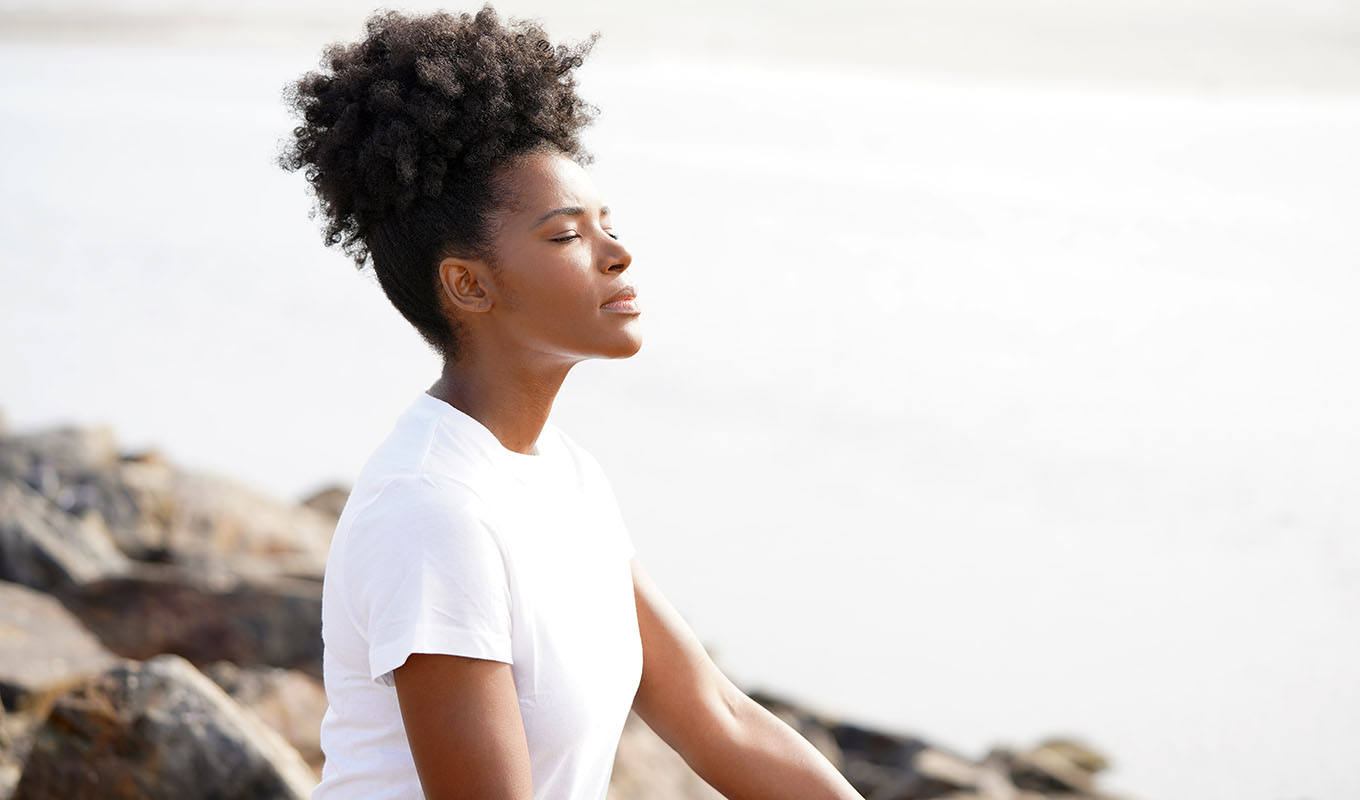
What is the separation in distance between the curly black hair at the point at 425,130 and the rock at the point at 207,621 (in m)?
3.02

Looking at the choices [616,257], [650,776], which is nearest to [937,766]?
[650,776]

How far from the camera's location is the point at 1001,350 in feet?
34.3

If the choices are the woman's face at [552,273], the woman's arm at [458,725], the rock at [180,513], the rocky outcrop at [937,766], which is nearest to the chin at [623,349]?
the woman's face at [552,273]

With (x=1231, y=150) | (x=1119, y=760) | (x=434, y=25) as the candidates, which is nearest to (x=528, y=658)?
(x=434, y=25)

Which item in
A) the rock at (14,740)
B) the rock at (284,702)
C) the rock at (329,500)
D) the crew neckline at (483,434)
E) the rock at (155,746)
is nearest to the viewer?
the crew neckline at (483,434)

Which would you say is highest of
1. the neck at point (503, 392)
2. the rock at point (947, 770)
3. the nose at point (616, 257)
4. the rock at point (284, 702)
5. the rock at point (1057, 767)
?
the rock at point (1057, 767)

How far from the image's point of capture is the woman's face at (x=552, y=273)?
6.38 ft

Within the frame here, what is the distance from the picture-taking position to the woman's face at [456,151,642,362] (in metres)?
1.95

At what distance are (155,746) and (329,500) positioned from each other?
4507 millimetres

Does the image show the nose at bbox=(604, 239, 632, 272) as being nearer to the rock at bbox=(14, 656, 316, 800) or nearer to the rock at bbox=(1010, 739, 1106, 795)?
the rock at bbox=(14, 656, 316, 800)

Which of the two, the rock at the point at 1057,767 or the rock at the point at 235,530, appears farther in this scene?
the rock at the point at 235,530

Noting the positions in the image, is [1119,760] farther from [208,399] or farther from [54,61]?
[54,61]

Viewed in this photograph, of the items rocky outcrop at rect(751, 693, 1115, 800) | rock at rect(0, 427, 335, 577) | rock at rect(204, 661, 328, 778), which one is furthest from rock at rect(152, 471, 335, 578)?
rocky outcrop at rect(751, 693, 1115, 800)

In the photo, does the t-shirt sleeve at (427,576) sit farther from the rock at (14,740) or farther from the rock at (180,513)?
the rock at (180,513)
